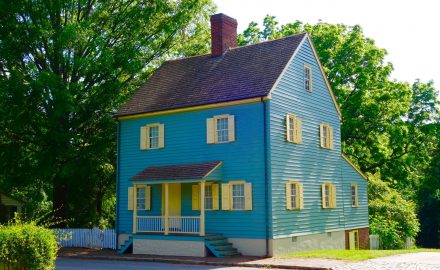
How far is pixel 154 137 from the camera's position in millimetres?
25734

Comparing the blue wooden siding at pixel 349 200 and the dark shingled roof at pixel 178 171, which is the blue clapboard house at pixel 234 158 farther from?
the blue wooden siding at pixel 349 200

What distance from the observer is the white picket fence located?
86.2ft

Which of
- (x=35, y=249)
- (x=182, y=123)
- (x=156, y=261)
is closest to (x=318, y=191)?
(x=182, y=123)

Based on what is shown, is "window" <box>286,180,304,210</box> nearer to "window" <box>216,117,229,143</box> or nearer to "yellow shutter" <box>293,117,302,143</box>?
"yellow shutter" <box>293,117,302,143</box>

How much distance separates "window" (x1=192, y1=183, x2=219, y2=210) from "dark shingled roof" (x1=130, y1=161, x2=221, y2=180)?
3.28 ft

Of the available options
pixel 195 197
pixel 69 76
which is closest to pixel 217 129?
pixel 195 197

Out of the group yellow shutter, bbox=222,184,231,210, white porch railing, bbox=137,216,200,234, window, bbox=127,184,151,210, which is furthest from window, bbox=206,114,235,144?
window, bbox=127,184,151,210

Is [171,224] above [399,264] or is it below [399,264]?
above

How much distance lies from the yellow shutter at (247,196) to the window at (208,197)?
1.44m

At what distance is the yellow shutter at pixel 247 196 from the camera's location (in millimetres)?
22109

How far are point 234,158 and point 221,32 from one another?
7.45 metres

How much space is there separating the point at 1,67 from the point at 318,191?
17448 millimetres

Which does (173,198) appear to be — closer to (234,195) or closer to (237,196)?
(234,195)

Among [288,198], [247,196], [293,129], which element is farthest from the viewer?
[293,129]
